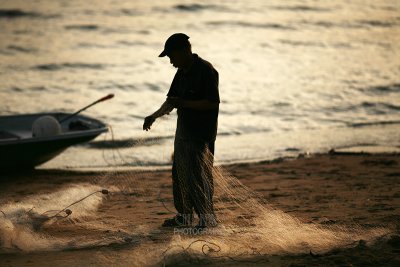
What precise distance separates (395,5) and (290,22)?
849cm

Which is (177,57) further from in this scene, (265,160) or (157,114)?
(265,160)

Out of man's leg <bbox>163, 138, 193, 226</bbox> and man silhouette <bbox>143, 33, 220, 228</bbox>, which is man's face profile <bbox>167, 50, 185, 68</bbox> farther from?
man's leg <bbox>163, 138, 193, 226</bbox>

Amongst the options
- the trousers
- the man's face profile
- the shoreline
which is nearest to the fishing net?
the trousers

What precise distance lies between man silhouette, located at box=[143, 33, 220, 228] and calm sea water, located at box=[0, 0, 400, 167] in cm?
76

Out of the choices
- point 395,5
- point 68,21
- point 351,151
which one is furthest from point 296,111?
point 395,5

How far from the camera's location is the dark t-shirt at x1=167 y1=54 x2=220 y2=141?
263 inches

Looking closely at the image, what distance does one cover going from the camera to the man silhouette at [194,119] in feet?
21.7

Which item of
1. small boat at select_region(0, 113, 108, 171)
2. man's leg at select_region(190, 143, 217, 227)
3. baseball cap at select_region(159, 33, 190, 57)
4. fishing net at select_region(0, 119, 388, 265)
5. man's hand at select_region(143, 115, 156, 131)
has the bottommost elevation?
small boat at select_region(0, 113, 108, 171)

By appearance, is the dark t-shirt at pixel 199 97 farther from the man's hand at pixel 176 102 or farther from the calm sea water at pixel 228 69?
the calm sea water at pixel 228 69

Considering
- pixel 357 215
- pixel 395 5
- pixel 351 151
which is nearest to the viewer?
pixel 357 215

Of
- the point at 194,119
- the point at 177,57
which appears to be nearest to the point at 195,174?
the point at 194,119

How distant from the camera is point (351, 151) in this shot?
12.4 metres

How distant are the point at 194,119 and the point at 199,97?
190 mm

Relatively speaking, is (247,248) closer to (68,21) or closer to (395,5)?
(68,21)
